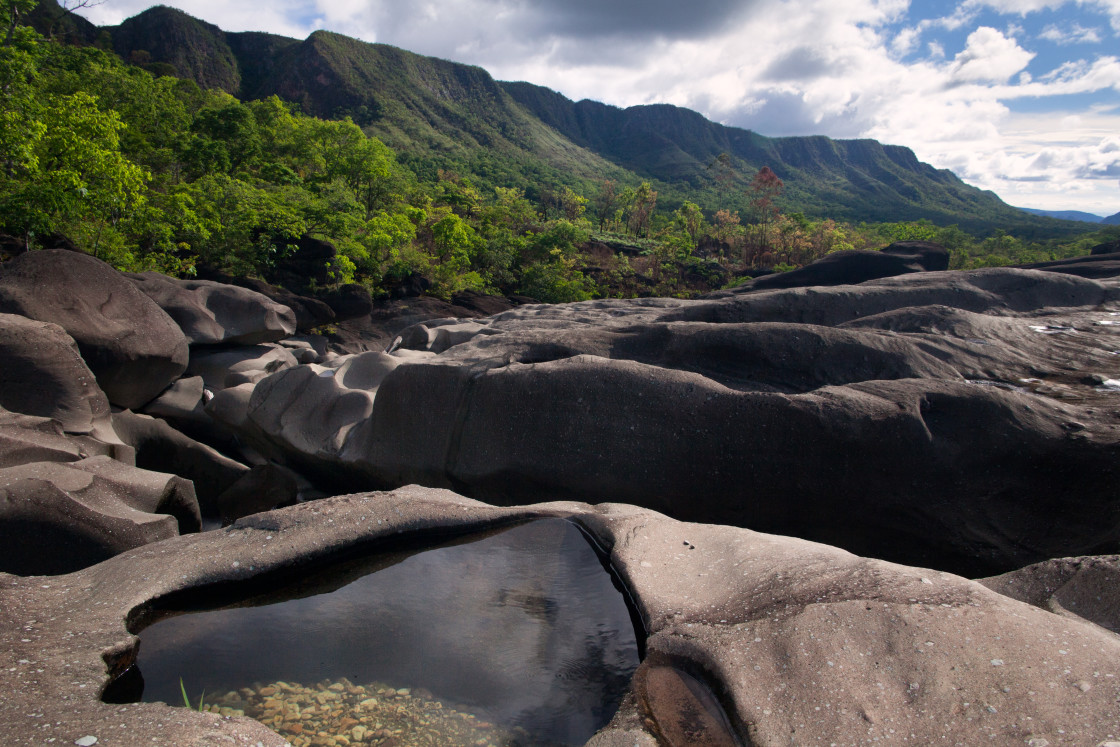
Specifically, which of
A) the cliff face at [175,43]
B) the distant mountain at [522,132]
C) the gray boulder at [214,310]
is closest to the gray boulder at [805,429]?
the gray boulder at [214,310]

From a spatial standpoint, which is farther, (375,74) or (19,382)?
(375,74)

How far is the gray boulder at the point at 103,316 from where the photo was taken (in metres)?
8.52

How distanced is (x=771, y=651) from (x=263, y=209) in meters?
21.9

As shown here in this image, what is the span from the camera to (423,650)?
3480 mm

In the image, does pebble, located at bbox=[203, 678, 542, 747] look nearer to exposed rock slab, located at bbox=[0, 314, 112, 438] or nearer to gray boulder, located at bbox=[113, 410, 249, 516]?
exposed rock slab, located at bbox=[0, 314, 112, 438]

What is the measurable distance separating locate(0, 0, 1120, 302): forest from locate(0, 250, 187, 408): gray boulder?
14.4ft

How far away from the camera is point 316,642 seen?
11.5ft

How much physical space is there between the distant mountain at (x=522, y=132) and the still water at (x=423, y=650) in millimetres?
64529

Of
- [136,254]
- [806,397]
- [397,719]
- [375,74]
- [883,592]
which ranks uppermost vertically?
[375,74]

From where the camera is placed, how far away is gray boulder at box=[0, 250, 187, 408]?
27.9ft

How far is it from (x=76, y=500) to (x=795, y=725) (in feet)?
18.4

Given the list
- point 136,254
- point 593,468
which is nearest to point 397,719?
point 593,468

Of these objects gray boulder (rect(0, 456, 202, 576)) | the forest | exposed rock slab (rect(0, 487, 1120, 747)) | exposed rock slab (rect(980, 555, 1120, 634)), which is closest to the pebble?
exposed rock slab (rect(0, 487, 1120, 747))

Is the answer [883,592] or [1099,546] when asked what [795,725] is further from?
[1099,546]
